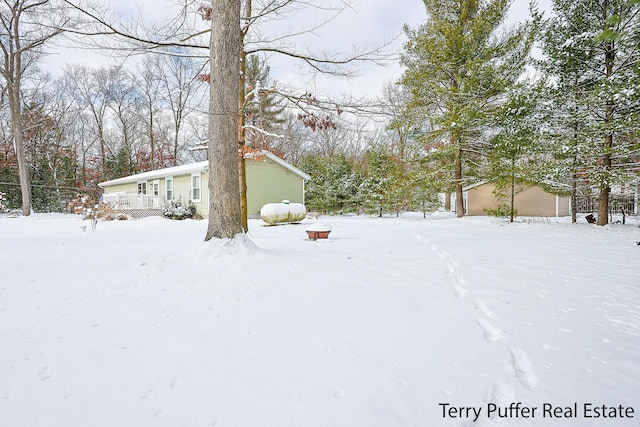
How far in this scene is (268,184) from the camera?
50.1 feet

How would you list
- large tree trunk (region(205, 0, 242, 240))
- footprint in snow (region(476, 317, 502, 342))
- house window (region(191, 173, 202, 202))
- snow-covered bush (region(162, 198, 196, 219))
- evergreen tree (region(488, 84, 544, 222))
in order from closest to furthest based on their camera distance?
footprint in snow (region(476, 317, 502, 342)) < large tree trunk (region(205, 0, 242, 240)) < evergreen tree (region(488, 84, 544, 222)) < snow-covered bush (region(162, 198, 196, 219)) < house window (region(191, 173, 202, 202))

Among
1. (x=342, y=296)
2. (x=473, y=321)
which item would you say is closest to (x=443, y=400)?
(x=473, y=321)

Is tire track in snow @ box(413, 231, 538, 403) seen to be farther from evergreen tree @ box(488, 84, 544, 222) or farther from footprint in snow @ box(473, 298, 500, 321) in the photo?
evergreen tree @ box(488, 84, 544, 222)

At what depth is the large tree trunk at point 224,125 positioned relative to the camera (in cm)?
410

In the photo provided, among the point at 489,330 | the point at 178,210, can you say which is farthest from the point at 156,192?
the point at 489,330

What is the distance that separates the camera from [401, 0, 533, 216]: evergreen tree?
36.5 feet

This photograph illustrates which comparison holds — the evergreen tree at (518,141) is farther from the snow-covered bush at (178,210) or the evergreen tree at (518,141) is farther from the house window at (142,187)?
the house window at (142,187)

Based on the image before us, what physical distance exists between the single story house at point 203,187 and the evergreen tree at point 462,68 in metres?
7.29

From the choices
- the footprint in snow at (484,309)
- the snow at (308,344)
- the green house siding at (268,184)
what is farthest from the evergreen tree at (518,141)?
the green house siding at (268,184)

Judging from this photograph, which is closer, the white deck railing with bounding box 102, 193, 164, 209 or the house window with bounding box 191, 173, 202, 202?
the house window with bounding box 191, 173, 202, 202

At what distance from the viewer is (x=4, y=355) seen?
1685 millimetres

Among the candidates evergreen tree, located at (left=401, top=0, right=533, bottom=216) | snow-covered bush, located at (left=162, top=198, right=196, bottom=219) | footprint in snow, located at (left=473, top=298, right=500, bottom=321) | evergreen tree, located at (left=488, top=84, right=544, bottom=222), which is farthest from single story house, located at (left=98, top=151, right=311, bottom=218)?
footprint in snow, located at (left=473, top=298, right=500, bottom=321)

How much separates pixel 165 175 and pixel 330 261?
14703mm

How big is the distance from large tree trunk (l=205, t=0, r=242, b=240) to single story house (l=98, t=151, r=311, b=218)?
9.50 metres
